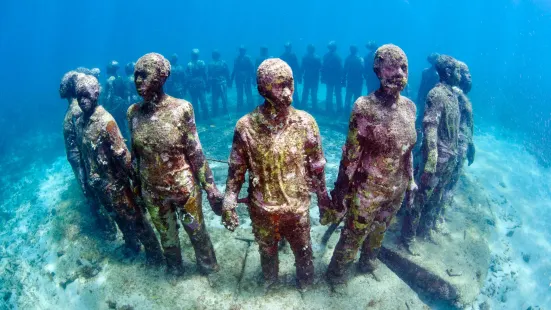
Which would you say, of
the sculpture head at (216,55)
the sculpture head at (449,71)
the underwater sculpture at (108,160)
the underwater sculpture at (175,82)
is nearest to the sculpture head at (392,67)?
the sculpture head at (449,71)

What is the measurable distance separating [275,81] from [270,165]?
907mm

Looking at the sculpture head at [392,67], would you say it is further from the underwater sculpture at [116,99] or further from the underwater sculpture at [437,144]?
the underwater sculpture at [116,99]

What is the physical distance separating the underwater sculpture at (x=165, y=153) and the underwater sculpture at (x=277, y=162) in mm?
605

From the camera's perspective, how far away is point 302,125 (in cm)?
328

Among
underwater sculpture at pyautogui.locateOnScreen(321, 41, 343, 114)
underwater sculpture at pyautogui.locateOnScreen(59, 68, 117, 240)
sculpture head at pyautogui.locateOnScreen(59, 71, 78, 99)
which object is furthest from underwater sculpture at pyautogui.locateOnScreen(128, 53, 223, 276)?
underwater sculpture at pyautogui.locateOnScreen(321, 41, 343, 114)

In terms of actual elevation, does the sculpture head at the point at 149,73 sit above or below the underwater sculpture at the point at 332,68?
above

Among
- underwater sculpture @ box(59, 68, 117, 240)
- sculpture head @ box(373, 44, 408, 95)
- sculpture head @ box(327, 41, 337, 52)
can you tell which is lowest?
underwater sculpture @ box(59, 68, 117, 240)

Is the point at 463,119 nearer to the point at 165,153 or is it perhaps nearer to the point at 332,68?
the point at 165,153

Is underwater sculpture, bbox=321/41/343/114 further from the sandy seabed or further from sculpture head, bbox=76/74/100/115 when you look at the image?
sculpture head, bbox=76/74/100/115

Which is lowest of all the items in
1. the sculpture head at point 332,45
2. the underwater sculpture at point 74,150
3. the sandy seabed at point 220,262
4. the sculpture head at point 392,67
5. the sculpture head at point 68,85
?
the sandy seabed at point 220,262

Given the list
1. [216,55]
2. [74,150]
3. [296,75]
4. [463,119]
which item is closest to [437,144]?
[463,119]

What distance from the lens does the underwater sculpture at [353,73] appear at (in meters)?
13.7

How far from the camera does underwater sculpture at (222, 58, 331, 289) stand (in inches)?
118

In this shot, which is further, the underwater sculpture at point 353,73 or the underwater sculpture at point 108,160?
the underwater sculpture at point 353,73
